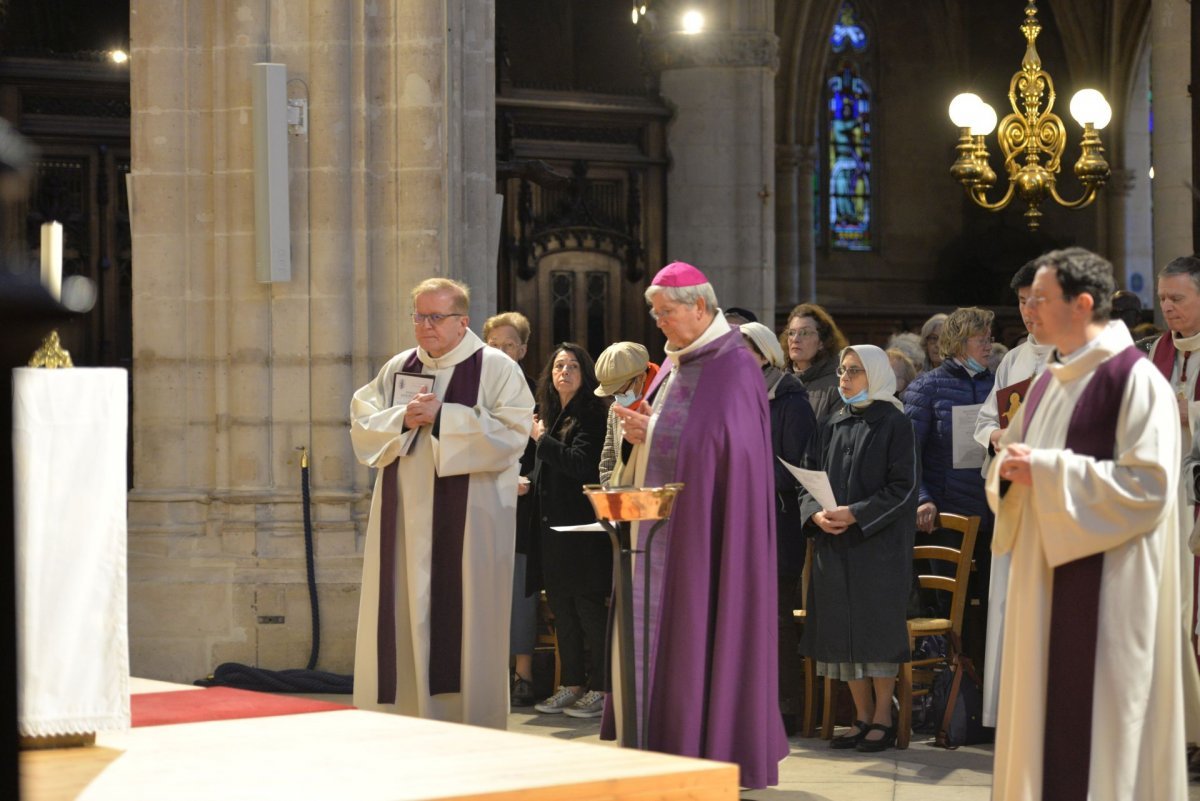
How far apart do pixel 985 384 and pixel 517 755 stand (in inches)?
158

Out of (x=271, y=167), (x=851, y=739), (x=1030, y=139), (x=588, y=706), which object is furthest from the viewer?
(x=1030, y=139)

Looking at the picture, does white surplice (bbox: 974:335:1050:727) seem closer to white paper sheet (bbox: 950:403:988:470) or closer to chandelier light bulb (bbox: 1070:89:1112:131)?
white paper sheet (bbox: 950:403:988:470)

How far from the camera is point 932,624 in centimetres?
685

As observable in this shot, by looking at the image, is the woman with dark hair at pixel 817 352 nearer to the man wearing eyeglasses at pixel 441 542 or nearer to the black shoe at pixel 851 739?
the black shoe at pixel 851 739

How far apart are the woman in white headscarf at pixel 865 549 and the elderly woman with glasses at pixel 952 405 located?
2.40ft

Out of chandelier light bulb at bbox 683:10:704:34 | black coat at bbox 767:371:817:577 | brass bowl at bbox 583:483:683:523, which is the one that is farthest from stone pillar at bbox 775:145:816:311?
brass bowl at bbox 583:483:683:523

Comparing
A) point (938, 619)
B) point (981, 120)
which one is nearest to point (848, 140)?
point (981, 120)

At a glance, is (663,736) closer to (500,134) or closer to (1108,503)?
(1108,503)

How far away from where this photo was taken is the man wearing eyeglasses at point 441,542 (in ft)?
20.1

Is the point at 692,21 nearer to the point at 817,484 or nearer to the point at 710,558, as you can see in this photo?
the point at 817,484

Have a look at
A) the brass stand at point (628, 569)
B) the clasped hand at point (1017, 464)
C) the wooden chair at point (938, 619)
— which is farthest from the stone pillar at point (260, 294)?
the clasped hand at point (1017, 464)

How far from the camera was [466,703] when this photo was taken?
6.12 meters

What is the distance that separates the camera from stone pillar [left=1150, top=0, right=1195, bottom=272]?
13.4 metres

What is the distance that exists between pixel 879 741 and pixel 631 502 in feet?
7.68
